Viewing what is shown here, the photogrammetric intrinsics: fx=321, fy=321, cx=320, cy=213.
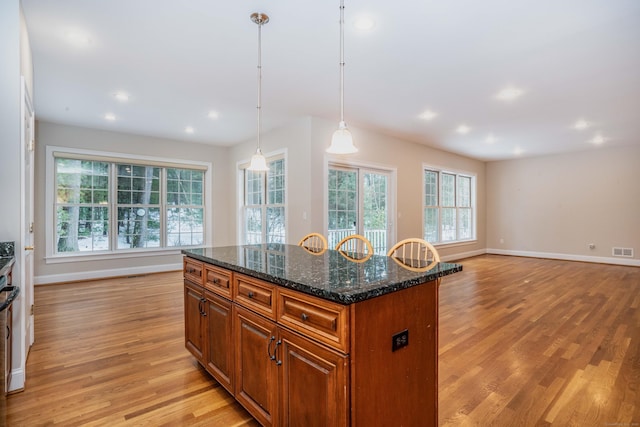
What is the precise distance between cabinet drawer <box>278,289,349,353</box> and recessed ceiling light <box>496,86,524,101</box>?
3.84 meters

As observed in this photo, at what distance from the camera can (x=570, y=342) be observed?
283cm

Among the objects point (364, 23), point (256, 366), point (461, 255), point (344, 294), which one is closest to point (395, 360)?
point (344, 294)

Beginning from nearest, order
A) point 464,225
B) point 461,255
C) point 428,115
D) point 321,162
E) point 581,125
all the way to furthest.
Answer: point 428,115 → point 321,162 → point 581,125 → point 461,255 → point 464,225

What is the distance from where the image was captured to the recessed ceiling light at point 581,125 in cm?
509

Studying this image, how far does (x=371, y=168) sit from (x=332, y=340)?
4796 millimetres

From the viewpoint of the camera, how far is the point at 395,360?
1.34 m

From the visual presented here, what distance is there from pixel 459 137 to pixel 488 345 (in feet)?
14.6

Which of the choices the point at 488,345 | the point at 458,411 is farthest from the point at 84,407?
the point at 488,345

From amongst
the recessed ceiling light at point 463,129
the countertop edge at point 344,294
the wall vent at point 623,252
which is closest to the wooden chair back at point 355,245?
the countertop edge at point 344,294

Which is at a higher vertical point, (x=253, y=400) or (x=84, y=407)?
(x=253, y=400)

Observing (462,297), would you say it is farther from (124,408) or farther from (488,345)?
(124,408)

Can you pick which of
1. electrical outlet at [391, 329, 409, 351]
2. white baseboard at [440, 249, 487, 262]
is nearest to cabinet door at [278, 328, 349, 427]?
electrical outlet at [391, 329, 409, 351]

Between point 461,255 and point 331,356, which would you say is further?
point 461,255

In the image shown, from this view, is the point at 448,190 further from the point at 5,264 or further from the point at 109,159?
the point at 5,264
